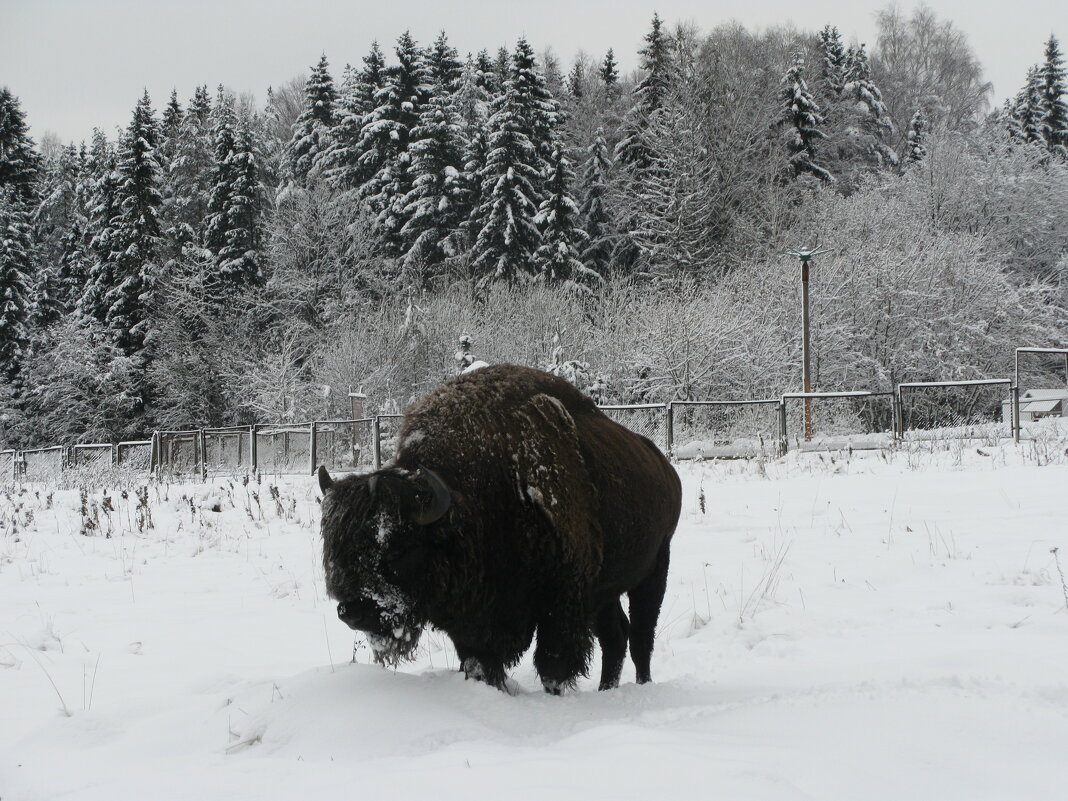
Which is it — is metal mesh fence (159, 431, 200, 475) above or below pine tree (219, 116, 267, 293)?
below

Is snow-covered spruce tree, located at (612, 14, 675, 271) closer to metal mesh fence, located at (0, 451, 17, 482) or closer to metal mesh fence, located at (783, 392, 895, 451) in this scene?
metal mesh fence, located at (783, 392, 895, 451)

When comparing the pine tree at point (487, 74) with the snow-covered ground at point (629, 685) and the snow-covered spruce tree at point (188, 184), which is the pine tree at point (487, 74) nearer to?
the snow-covered spruce tree at point (188, 184)

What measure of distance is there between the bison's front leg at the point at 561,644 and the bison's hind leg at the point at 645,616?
3.07 ft

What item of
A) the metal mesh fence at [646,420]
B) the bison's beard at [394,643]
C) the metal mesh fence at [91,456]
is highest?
the metal mesh fence at [646,420]

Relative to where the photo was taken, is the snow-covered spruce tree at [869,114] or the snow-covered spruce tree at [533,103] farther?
the snow-covered spruce tree at [869,114]

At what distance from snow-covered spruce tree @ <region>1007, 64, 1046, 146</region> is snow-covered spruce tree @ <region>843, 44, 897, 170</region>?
7168mm

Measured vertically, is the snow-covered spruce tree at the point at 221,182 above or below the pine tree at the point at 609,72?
below

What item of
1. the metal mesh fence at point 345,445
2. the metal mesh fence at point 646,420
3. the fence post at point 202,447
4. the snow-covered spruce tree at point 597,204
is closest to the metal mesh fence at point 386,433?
the metal mesh fence at point 345,445

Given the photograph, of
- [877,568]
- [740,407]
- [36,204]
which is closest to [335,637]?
[877,568]

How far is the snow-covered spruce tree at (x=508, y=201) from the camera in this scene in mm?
40188

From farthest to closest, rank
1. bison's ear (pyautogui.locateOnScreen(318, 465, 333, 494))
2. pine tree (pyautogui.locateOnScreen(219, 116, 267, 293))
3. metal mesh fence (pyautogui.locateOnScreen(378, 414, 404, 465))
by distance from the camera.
Result: pine tree (pyautogui.locateOnScreen(219, 116, 267, 293)), metal mesh fence (pyautogui.locateOnScreen(378, 414, 404, 465)), bison's ear (pyautogui.locateOnScreen(318, 465, 333, 494))

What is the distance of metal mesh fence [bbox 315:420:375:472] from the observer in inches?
788

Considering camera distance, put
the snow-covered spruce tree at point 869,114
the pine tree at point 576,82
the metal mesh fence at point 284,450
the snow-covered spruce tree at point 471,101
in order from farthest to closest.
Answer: the pine tree at point 576,82 < the snow-covered spruce tree at point 869,114 < the snow-covered spruce tree at point 471,101 < the metal mesh fence at point 284,450

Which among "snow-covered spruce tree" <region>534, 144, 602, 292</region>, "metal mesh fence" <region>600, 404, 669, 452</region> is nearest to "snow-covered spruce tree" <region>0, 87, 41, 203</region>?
"snow-covered spruce tree" <region>534, 144, 602, 292</region>
